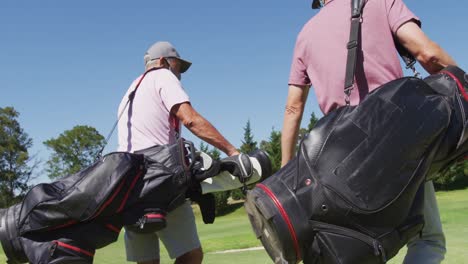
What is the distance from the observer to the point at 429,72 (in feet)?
10.00

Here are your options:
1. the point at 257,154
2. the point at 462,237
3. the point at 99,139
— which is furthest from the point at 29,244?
the point at 99,139

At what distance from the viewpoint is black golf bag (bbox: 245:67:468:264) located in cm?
240

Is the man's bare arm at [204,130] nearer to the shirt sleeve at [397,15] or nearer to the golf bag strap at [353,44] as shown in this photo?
the golf bag strap at [353,44]

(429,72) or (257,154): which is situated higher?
(429,72)

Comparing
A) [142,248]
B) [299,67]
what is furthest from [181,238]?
[299,67]

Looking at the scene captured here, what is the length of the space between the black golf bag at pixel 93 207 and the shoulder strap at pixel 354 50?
1123 millimetres

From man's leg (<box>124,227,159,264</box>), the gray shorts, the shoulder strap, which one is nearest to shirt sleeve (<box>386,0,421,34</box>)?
the shoulder strap

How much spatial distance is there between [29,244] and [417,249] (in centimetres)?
231

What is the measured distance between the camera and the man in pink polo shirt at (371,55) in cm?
296

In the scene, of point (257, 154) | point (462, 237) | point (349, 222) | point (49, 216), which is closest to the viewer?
point (349, 222)

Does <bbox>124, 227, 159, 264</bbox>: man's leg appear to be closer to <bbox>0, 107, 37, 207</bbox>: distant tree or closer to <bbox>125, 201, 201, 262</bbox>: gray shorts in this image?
<bbox>125, 201, 201, 262</bbox>: gray shorts

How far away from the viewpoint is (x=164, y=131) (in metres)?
4.31

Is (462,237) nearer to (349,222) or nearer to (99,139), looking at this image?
(349,222)

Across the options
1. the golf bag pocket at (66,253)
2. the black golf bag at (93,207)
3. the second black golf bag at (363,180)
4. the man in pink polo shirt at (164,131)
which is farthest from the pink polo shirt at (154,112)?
the second black golf bag at (363,180)
